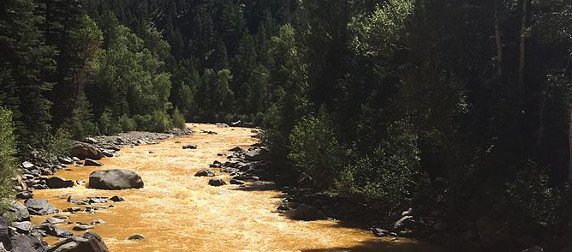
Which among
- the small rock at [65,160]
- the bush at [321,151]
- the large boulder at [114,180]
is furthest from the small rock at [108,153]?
the bush at [321,151]

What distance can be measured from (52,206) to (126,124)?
42692 millimetres

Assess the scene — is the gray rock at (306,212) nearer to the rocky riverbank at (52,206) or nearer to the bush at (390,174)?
the bush at (390,174)

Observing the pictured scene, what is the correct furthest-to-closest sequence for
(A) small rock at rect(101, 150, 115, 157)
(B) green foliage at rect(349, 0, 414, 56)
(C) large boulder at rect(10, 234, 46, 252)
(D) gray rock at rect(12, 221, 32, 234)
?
(A) small rock at rect(101, 150, 115, 157) < (B) green foliage at rect(349, 0, 414, 56) < (D) gray rock at rect(12, 221, 32, 234) < (C) large boulder at rect(10, 234, 46, 252)

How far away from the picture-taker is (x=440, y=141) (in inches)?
845

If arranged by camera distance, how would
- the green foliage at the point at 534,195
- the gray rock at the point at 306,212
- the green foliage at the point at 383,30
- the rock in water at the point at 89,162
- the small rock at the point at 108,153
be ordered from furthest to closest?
the small rock at the point at 108,153, the rock in water at the point at 89,162, the green foliage at the point at 383,30, the gray rock at the point at 306,212, the green foliage at the point at 534,195

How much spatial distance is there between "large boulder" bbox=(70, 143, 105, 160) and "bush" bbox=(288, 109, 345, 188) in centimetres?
2224

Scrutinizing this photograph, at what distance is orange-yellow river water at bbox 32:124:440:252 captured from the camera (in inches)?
802

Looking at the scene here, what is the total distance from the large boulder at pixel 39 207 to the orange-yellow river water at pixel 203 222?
0.83 metres

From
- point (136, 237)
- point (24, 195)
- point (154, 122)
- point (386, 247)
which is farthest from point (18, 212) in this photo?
point (154, 122)

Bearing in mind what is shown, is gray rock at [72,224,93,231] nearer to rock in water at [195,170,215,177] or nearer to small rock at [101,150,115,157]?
rock in water at [195,170,215,177]

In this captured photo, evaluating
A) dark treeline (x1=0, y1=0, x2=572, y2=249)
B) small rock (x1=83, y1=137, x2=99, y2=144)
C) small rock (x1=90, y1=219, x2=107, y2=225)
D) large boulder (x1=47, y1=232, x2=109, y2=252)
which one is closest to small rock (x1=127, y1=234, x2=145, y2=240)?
small rock (x1=90, y1=219, x2=107, y2=225)

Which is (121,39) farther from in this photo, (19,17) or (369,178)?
(369,178)

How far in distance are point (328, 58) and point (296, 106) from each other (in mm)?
4594

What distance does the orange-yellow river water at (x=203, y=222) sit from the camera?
66.8 ft
